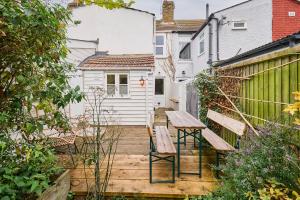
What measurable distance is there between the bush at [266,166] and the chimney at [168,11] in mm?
19320

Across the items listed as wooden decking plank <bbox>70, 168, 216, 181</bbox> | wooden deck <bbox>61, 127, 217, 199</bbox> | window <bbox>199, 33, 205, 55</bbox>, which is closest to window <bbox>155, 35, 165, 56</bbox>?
window <bbox>199, 33, 205, 55</bbox>

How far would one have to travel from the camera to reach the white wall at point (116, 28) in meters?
14.9

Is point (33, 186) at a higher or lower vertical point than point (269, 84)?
lower

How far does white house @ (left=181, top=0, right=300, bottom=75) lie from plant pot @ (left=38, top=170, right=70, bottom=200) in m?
10.2

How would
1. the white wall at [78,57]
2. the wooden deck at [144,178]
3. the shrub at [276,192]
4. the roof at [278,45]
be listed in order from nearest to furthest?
the shrub at [276,192] < the roof at [278,45] < the wooden deck at [144,178] < the white wall at [78,57]

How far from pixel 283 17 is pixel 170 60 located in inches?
351

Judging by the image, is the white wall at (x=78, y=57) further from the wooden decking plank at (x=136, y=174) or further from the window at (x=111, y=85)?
the wooden decking plank at (x=136, y=174)

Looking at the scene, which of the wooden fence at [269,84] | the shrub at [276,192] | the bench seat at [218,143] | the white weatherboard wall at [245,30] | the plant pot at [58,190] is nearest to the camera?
the shrub at [276,192]

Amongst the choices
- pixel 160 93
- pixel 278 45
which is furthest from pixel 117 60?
pixel 278 45

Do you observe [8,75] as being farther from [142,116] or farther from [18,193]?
[142,116]

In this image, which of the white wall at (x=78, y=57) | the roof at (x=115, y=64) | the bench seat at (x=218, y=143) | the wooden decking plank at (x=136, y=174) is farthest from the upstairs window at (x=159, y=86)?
the wooden decking plank at (x=136, y=174)

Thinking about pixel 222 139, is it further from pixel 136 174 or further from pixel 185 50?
pixel 185 50

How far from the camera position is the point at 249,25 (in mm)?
13086

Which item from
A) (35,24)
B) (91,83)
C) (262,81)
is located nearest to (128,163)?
Result: (262,81)
